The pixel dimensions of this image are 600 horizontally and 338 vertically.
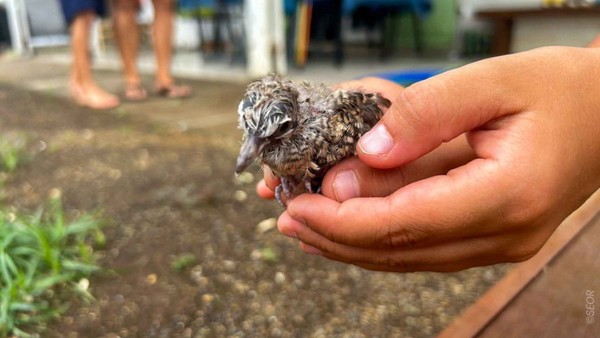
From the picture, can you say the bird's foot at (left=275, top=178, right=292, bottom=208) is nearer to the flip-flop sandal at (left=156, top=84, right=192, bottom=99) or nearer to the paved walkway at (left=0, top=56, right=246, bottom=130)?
the paved walkway at (left=0, top=56, right=246, bottom=130)

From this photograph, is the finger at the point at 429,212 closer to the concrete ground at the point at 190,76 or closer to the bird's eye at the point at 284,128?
the bird's eye at the point at 284,128

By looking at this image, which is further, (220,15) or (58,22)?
(58,22)

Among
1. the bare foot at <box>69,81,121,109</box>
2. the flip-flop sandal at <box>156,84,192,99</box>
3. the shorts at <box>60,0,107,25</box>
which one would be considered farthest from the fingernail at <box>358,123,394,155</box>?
the flip-flop sandal at <box>156,84,192,99</box>

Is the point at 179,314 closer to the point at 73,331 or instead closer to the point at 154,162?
the point at 73,331

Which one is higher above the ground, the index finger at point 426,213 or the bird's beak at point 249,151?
the bird's beak at point 249,151

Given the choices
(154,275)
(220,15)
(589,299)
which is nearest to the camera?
(589,299)

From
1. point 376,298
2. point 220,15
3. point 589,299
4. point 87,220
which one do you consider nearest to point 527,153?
point 589,299

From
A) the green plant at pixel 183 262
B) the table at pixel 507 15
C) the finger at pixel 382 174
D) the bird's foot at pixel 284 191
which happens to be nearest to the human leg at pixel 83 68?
the green plant at pixel 183 262
